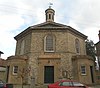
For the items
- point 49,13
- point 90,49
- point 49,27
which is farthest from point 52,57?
point 90,49

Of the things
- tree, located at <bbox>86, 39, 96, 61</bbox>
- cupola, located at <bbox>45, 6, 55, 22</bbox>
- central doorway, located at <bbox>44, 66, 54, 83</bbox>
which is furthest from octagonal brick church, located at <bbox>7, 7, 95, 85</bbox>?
tree, located at <bbox>86, 39, 96, 61</bbox>

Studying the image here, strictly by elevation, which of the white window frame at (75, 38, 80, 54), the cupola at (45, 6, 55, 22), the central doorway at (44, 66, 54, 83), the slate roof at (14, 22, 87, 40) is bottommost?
the central doorway at (44, 66, 54, 83)

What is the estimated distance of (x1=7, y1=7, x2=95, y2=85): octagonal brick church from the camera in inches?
877

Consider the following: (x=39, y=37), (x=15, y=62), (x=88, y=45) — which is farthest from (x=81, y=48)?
(x=88, y=45)

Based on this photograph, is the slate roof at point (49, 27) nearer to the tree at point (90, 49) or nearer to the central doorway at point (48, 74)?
the central doorway at point (48, 74)

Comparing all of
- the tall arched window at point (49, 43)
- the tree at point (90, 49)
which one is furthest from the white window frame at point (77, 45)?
the tree at point (90, 49)

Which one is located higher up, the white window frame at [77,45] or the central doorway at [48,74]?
the white window frame at [77,45]

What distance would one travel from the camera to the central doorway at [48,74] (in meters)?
22.3

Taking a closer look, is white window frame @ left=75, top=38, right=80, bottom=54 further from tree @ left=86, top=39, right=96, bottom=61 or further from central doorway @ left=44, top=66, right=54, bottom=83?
tree @ left=86, top=39, right=96, bottom=61

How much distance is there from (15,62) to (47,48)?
17.6 ft

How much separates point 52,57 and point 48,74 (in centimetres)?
259

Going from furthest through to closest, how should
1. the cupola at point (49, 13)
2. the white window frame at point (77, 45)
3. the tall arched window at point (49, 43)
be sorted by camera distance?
1. the cupola at point (49, 13)
2. the white window frame at point (77, 45)
3. the tall arched window at point (49, 43)

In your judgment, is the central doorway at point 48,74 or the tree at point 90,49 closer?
the central doorway at point 48,74

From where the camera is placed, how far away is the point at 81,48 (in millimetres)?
26859
